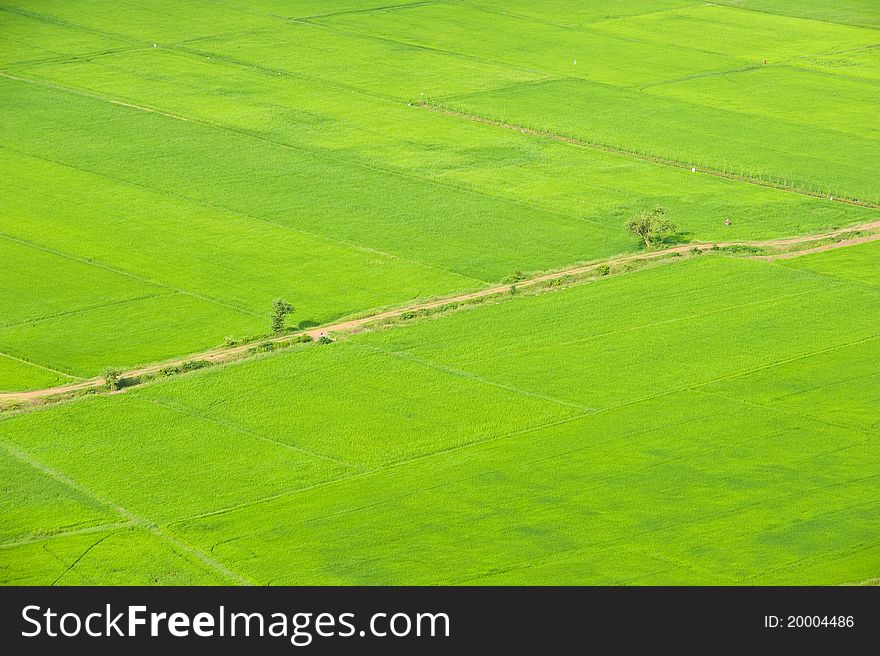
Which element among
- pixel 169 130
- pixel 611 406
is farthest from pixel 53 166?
pixel 611 406

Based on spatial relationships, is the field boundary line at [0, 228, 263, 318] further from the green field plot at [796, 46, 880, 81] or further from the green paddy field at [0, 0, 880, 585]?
the green field plot at [796, 46, 880, 81]

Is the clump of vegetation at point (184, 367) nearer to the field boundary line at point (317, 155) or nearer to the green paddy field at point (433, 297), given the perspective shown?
the green paddy field at point (433, 297)

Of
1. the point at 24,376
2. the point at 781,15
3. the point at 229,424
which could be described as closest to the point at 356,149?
the point at 24,376

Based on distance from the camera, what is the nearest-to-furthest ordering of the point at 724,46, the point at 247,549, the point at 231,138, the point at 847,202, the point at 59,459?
the point at 247,549, the point at 59,459, the point at 847,202, the point at 231,138, the point at 724,46

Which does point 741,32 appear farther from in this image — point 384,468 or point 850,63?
point 384,468

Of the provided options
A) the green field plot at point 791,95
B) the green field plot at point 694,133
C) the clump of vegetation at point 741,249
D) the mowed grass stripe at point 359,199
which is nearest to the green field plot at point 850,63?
the green field plot at point 791,95

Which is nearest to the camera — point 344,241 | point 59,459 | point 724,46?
point 59,459

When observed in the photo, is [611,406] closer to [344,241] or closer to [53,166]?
[344,241]
